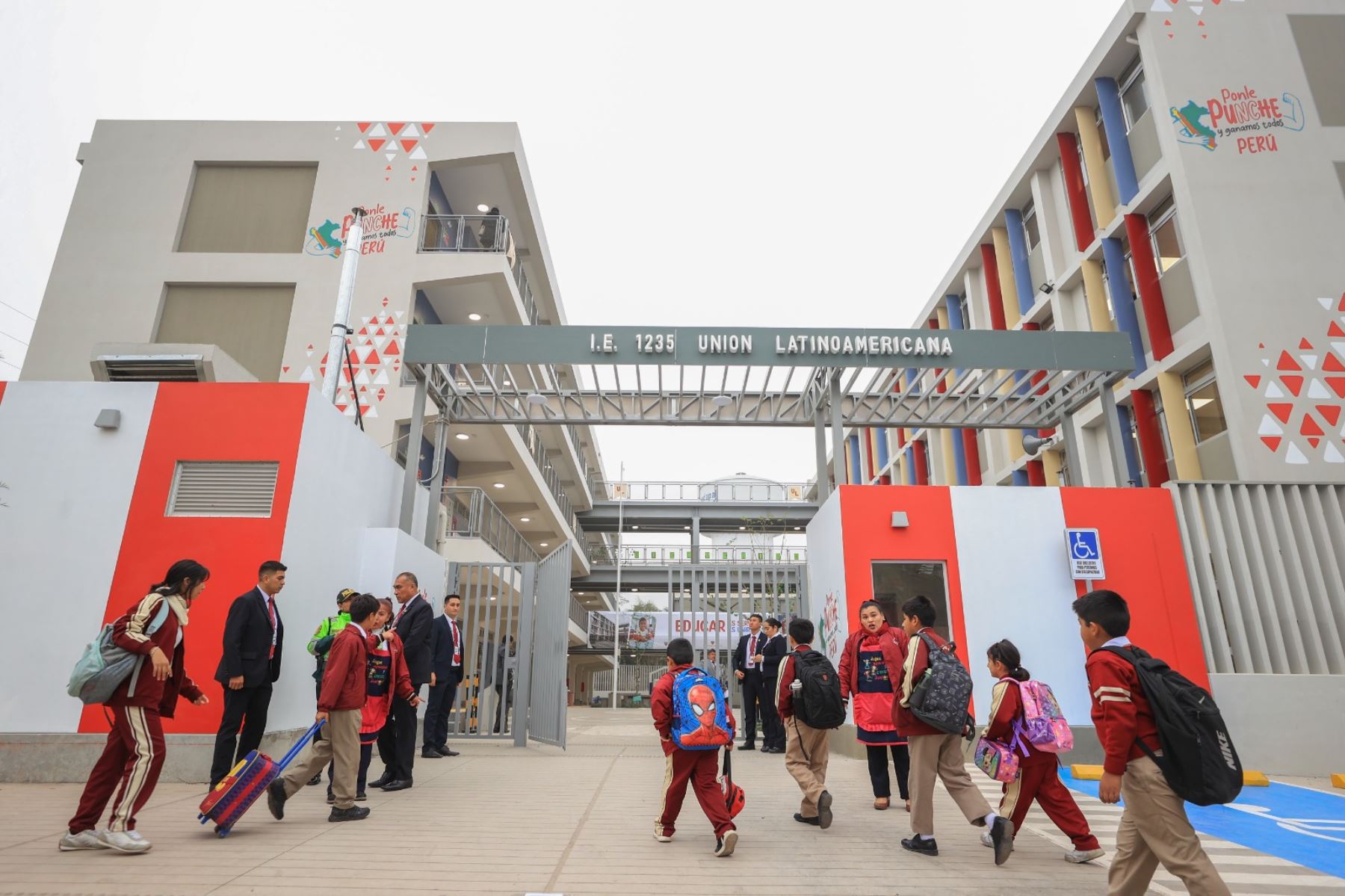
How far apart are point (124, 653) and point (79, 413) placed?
4481 millimetres

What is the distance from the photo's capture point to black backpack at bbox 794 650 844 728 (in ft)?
17.2

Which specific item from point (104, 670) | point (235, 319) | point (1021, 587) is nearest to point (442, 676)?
point (104, 670)

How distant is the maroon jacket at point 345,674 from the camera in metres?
5.18

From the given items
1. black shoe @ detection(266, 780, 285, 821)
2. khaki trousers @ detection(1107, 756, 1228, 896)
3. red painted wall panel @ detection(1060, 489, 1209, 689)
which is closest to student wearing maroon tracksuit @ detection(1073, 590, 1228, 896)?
khaki trousers @ detection(1107, 756, 1228, 896)

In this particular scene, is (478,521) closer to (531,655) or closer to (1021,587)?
(531,655)

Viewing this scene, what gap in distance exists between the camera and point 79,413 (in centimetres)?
746

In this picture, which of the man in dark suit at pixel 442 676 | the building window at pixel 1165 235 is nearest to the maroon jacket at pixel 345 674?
the man in dark suit at pixel 442 676

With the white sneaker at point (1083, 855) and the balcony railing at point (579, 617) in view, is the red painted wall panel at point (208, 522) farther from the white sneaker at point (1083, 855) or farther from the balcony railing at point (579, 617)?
the balcony railing at point (579, 617)

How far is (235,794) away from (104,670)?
1.10 meters

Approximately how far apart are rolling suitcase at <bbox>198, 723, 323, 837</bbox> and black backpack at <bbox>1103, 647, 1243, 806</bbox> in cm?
498

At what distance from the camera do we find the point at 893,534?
31.3ft

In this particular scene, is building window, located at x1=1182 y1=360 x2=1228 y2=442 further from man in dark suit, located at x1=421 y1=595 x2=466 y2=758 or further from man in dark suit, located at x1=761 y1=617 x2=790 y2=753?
man in dark suit, located at x1=421 y1=595 x2=466 y2=758

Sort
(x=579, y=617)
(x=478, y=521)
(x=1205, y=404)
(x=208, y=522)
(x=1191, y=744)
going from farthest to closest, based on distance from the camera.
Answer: (x=579, y=617), (x=478, y=521), (x=1205, y=404), (x=208, y=522), (x=1191, y=744)

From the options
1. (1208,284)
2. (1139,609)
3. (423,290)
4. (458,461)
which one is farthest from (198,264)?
(1208,284)
